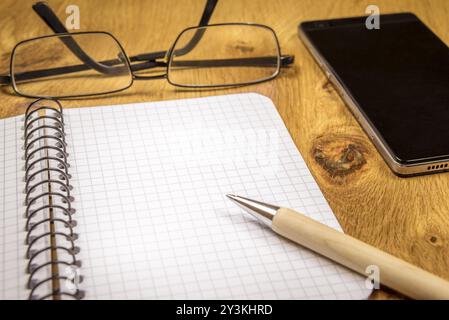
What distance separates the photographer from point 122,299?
2.17ft

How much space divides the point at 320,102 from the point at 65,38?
40 centimetres

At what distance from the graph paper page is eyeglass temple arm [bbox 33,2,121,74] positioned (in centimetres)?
12

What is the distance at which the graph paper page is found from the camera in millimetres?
680

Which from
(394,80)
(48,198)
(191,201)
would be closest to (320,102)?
(394,80)

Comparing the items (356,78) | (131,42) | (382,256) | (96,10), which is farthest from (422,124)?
(96,10)

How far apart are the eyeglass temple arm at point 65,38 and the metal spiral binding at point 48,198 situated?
126mm

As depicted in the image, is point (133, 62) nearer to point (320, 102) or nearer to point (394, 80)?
point (320, 102)

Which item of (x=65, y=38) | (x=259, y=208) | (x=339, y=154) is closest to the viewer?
(x=259, y=208)

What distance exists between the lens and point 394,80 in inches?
37.9

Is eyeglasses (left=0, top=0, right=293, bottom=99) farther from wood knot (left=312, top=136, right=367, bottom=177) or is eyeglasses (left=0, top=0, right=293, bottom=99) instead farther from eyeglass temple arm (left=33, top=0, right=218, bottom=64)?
wood knot (left=312, top=136, right=367, bottom=177)

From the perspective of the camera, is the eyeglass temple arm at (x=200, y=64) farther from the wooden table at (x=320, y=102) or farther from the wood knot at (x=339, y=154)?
the wood knot at (x=339, y=154)

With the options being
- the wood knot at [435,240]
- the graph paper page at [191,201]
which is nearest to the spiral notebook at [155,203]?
the graph paper page at [191,201]
